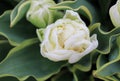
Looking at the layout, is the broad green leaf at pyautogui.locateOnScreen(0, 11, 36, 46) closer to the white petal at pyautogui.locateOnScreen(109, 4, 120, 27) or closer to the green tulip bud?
the green tulip bud

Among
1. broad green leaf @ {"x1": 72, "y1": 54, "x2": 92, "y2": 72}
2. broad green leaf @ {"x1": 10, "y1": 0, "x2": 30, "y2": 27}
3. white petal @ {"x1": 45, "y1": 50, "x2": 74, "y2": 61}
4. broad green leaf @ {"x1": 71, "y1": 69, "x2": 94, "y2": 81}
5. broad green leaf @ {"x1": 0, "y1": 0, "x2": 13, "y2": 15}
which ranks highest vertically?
broad green leaf @ {"x1": 10, "y1": 0, "x2": 30, "y2": 27}

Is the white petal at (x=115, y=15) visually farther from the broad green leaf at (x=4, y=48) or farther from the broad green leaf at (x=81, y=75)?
the broad green leaf at (x=4, y=48)

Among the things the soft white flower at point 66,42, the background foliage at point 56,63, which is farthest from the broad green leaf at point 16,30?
the soft white flower at point 66,42

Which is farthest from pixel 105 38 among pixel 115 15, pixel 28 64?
pixel 28 64

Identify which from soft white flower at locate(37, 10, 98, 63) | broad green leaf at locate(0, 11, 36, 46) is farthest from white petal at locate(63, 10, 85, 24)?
broad green leaf at locate(0, 11, 36, 46)

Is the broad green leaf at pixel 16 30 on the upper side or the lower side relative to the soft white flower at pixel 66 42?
lower

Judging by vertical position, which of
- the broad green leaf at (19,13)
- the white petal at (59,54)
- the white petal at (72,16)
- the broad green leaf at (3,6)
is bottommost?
the broad green leaf at (3,6)

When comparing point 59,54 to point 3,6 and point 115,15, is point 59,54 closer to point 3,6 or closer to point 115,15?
point 115,15

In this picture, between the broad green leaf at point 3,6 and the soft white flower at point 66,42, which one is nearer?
the soft white flower at point 66,42
